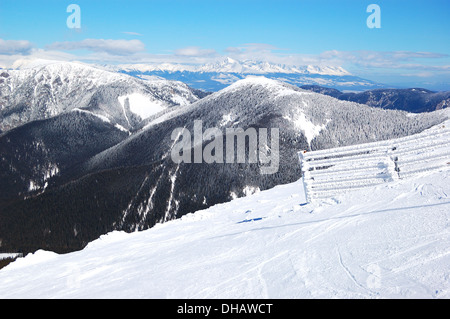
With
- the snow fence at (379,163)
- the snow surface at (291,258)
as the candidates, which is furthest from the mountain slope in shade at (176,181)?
the snow surface at (291,258)

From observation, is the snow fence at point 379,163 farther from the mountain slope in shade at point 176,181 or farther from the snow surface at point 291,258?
the mountain slope in shade at point 176,181

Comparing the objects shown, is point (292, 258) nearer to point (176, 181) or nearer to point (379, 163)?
point (379, 163)

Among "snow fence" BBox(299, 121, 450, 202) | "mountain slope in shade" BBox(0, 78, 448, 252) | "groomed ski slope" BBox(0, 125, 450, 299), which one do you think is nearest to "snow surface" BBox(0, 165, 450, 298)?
"groomed ski slope" BBox(0, 125, 450, 299)

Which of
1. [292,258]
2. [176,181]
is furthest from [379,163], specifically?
[176,181]

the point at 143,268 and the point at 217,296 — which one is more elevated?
the point at 217,296
